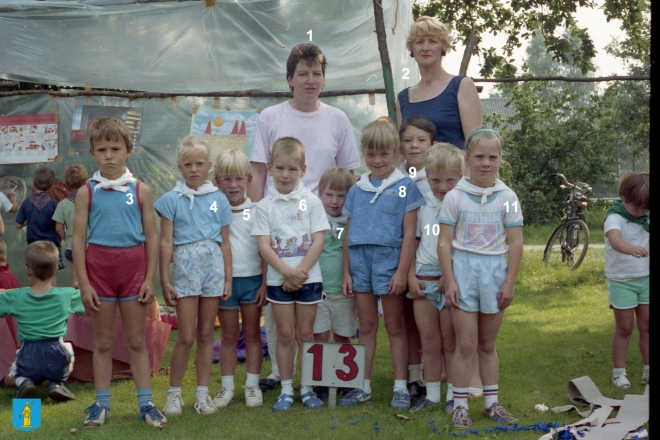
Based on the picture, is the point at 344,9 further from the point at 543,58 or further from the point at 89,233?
the point at 543,58

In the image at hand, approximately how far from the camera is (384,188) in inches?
170

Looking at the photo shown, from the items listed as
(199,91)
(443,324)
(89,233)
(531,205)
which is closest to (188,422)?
(89,233)

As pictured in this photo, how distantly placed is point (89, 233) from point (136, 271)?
1.04 ft

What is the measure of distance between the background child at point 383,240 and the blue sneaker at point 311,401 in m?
0.15

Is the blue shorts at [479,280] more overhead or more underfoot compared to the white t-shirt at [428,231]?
more underfoot

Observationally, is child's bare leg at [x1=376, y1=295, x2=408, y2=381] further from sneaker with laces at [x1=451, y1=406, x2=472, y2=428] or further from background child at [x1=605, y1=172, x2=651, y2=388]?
background child at [x1=605, y1=172, x2=651, y2=388]

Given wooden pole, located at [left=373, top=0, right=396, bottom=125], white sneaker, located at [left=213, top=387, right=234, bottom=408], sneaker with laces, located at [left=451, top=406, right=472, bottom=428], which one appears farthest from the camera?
wooden pole, located at [left=373, top=0, right=396, bottom=125]

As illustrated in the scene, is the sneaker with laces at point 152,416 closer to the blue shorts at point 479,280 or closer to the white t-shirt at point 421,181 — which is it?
the blue shorts at point 479,280

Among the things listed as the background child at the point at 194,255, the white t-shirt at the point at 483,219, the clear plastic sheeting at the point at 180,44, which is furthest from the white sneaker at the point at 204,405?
the clear plastic sheeting at the point at 180,44

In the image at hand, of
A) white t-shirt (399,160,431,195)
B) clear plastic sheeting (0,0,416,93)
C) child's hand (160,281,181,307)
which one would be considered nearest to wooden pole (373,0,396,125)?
clear plastic sheeting (0,0,416,93)

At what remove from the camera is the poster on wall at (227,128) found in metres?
8.14

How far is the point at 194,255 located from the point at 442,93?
67.0 inches

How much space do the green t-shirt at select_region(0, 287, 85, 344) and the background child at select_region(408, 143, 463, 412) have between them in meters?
2.28

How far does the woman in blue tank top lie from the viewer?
175 inches
